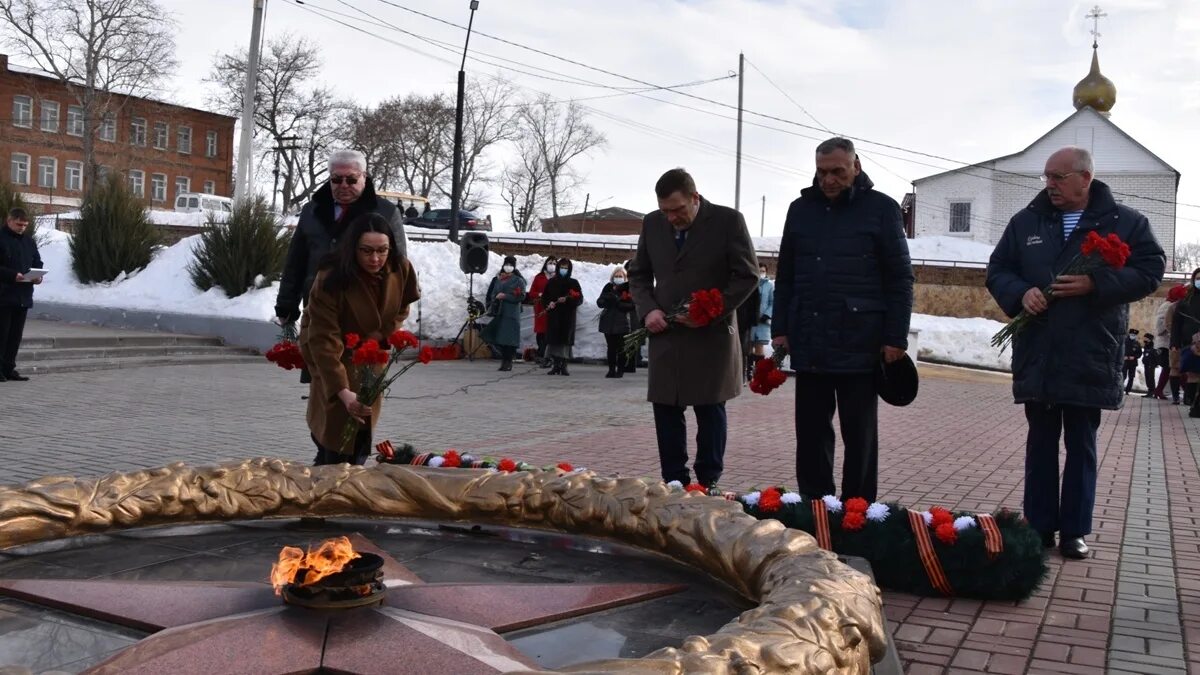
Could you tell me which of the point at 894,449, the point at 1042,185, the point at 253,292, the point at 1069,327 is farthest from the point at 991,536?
the point at 1042,185

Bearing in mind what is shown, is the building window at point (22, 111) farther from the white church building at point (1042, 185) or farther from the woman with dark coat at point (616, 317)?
the woman with dark coat at point (616, 317)

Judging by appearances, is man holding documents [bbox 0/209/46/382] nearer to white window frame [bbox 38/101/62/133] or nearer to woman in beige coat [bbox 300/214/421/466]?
woman in beige coat [bbox 300/214/421/466]

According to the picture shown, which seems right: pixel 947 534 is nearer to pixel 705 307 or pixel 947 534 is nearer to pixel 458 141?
pixel 705 307

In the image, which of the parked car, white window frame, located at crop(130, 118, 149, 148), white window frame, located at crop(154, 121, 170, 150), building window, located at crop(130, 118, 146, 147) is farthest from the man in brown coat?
white window frame, located at crop(154, 121, 170, 150)

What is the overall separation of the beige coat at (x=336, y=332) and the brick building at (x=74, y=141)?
155ft

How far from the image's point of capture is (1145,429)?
37.8 ft

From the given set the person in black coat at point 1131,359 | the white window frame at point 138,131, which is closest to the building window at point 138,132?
the white window frame at point 138,131

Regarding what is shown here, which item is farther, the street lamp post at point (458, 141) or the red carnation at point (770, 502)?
the street lamp post at point (458, 141)

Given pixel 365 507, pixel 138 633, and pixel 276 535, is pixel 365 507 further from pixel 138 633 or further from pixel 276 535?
pixel 138 633

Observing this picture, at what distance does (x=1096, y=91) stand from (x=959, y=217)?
7.51 meters

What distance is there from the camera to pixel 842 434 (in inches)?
194

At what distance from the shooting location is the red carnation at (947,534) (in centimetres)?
409

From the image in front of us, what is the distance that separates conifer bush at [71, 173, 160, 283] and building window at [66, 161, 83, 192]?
1631 inches

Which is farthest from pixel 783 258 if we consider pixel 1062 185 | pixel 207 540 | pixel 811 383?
pixel 207 540
